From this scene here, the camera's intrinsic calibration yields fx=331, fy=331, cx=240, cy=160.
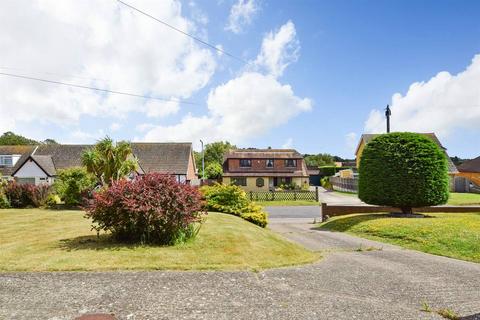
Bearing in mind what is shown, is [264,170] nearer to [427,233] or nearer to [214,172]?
[214,172]

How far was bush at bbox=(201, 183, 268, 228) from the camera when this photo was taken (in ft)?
57.6

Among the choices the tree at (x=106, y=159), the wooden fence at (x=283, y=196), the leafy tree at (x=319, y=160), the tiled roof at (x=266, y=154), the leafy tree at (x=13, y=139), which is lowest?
the wooden fence at (x=283, y=196)

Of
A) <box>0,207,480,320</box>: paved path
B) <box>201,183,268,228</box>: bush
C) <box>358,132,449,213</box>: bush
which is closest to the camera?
<box>0,207,480,320</box>: paved path

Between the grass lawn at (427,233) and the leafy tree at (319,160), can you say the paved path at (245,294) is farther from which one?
the leafy tree at (319,160)

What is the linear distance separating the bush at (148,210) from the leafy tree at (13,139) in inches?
3701

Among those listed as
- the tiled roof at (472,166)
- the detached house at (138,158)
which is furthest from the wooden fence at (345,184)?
the detached house at (138,158)

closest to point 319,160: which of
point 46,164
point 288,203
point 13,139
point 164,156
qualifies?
point 164,156

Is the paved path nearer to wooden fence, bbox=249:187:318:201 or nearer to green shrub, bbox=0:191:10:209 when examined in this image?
green shrub, bbox=0:191:10:209

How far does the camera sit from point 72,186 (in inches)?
918

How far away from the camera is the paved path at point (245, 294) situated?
535cm

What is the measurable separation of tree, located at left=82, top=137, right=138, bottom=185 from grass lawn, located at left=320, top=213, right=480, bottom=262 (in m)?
15.1

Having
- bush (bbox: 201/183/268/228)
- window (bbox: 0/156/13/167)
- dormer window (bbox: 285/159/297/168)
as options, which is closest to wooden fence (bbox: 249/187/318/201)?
dormer window (bbox: 285/159/297/168)

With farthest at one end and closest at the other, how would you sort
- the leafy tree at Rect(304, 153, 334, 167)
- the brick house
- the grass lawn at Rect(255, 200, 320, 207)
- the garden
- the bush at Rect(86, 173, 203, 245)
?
1. the leafy tree at Rect(304, 153, 334, 167)
2. the brick house
3. the grass lawn at Rect(255, 200, 320, 207)
4. the bush at Rect(86, 173, 203, 245)
5. the garden

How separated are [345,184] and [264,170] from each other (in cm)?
1175
